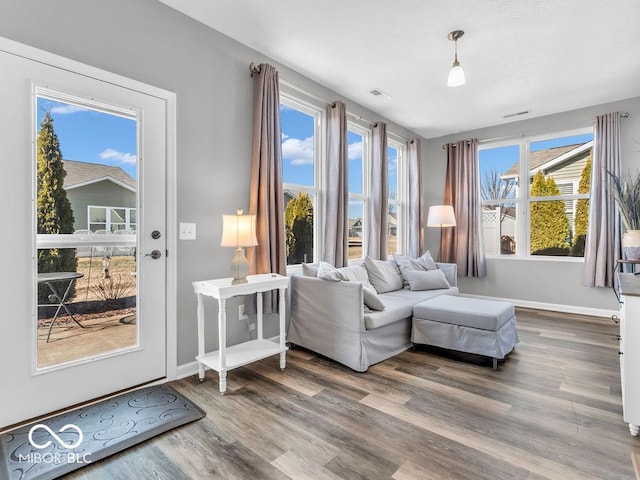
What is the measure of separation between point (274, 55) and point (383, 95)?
148 cm

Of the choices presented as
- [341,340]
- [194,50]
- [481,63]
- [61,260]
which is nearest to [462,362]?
[341,340]

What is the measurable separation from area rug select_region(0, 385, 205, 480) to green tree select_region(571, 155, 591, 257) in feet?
16.5

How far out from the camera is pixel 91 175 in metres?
2.16

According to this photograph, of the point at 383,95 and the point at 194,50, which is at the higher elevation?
the point at 383,95

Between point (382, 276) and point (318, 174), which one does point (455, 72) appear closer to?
point (318, 174)

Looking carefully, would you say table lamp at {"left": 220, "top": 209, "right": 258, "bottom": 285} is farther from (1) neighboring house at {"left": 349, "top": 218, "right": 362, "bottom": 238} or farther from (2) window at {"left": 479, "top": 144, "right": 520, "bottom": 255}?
(2) window at {"left": 479, "top": 144, "right": 520, "bottom": 255}

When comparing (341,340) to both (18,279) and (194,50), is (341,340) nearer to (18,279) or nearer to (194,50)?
(18,279)

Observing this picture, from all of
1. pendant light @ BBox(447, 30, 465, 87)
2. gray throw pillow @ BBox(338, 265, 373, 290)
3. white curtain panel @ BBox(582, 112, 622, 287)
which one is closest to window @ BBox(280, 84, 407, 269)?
gray throw pillow @ BBox(338, 265, 373, 290)

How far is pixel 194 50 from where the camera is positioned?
2.65 m

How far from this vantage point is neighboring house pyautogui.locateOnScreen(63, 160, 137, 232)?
209cm

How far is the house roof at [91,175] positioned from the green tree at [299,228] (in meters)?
1.63

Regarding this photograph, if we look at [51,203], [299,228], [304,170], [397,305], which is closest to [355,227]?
[299,228]

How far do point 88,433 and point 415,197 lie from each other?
4752 millimetres

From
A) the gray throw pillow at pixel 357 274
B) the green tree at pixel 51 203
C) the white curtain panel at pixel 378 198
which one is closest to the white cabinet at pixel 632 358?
the gray throw pillow at pixel 357 274
